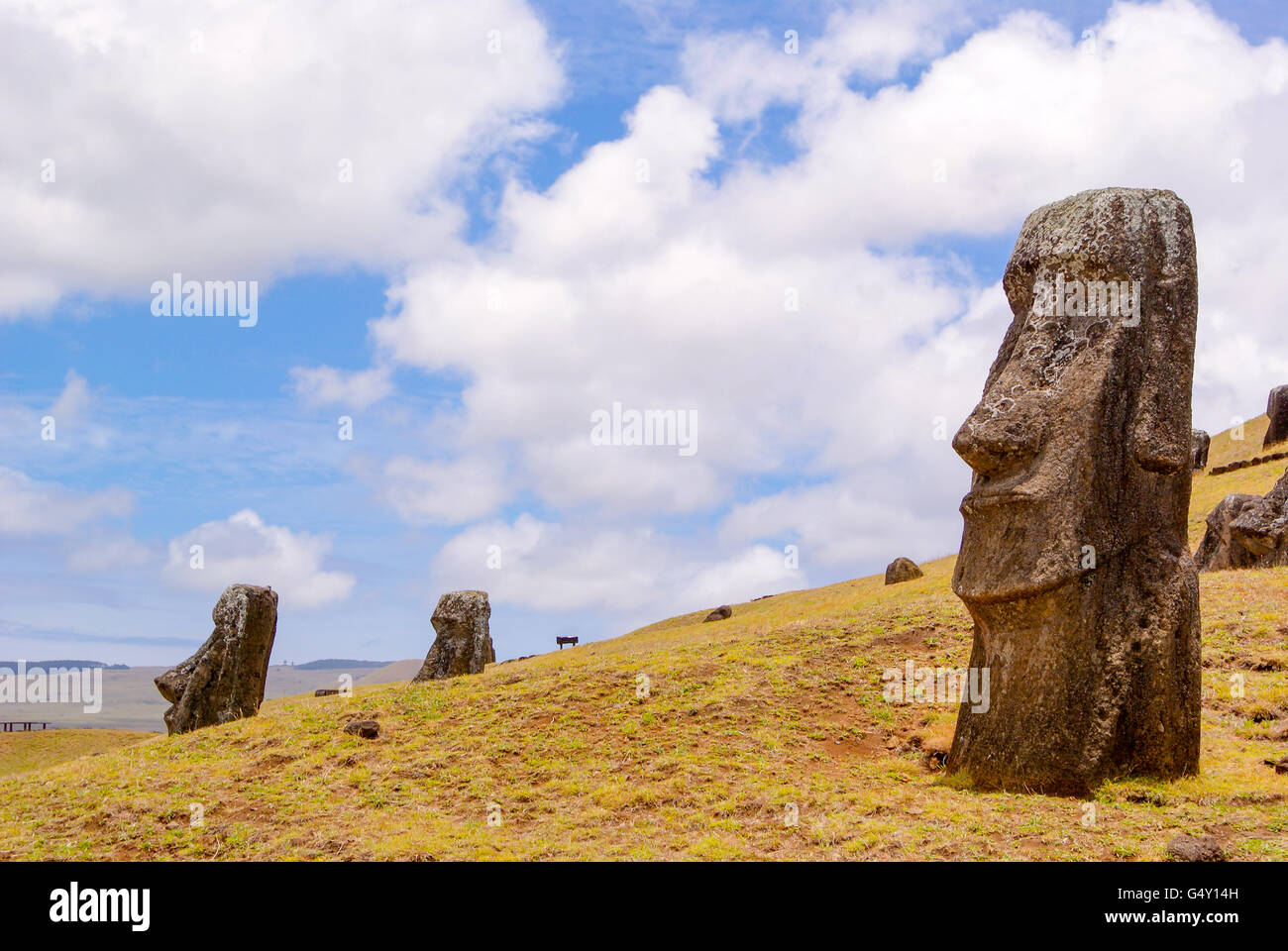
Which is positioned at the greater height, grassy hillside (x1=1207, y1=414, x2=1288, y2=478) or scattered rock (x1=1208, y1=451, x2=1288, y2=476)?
grassy hillside (x1=1207, y1=414, x2=1288, y2=478)

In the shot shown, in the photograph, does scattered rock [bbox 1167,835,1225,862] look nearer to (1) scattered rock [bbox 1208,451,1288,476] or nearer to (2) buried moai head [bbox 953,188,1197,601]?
(2) buried moai head [bbox 953,188,1197,601]

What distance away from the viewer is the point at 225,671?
2191cm

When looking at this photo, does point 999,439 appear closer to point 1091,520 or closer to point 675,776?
point 1091,520

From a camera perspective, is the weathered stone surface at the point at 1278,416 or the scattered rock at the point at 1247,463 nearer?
the scattered rock at the point at 1247,463

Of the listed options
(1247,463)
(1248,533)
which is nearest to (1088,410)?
(1248,533)

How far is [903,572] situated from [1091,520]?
1352 inches

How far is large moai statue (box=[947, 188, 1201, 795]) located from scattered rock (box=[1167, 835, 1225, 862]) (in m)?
1.88

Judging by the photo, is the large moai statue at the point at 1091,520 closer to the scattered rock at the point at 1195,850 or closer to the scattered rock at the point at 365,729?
the scattered rock at the point at 1195,850

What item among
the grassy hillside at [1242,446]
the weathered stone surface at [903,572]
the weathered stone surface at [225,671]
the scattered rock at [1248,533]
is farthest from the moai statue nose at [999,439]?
the grassy hillside at [1242,446]

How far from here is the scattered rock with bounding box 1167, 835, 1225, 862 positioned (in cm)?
905

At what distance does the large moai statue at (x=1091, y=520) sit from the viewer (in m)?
11.4

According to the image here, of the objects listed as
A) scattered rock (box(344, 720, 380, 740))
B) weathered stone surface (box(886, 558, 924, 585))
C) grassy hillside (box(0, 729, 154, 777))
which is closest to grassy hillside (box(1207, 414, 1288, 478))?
weathered stone surface (box(886, 558, 924, 585))

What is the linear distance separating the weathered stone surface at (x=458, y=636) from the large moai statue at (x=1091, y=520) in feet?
56.4
